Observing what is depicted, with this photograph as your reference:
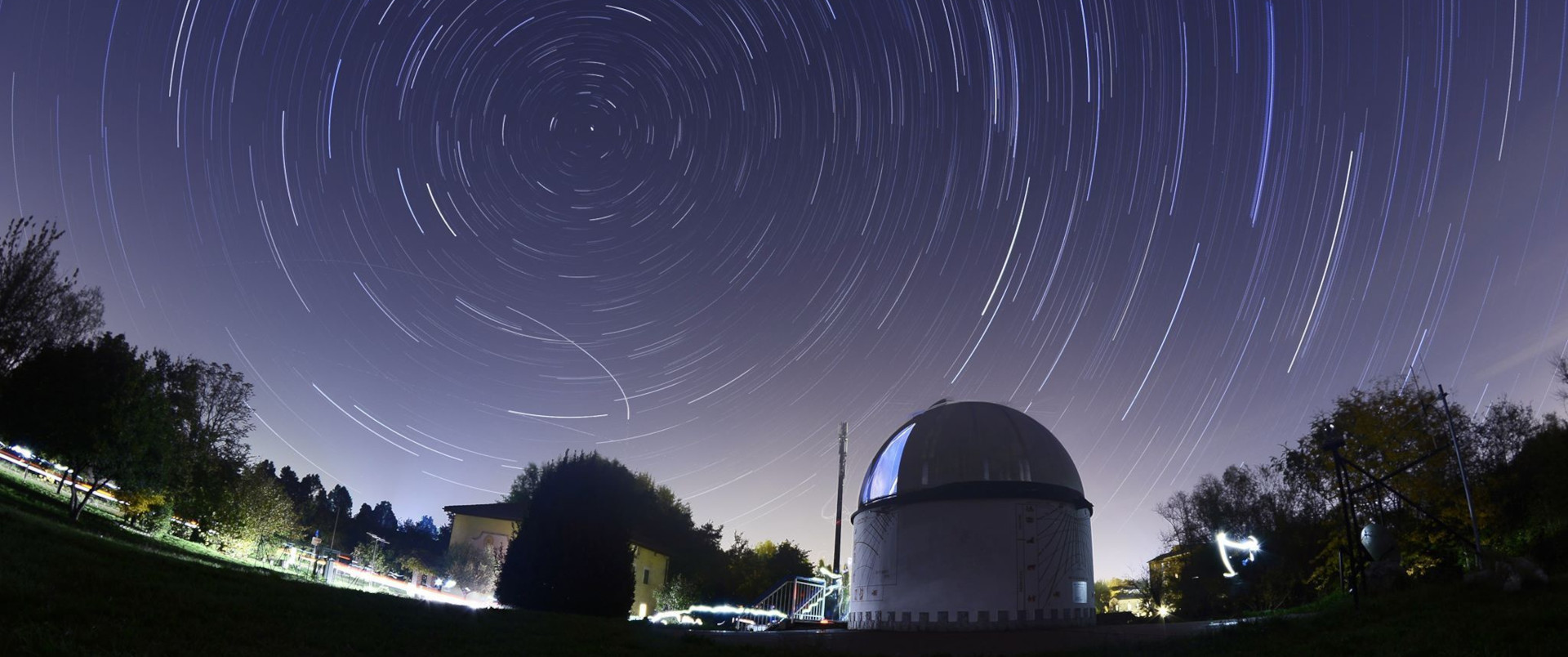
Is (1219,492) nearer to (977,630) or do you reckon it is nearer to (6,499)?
(977,630)

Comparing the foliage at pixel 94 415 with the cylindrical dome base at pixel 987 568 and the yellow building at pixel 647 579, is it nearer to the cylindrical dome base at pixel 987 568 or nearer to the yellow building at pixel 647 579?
the yellow building at pixel 647 579

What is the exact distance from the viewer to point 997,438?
24531 mm

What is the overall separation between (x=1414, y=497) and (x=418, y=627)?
32831 millimetres

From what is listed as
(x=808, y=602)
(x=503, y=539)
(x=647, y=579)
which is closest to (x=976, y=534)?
(x=808, y=602)

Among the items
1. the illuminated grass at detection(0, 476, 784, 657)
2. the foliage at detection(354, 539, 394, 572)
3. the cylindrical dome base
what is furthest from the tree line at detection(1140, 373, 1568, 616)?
the foliage at detection(354, 539, 394, 572)

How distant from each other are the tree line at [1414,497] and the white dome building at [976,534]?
289 inches

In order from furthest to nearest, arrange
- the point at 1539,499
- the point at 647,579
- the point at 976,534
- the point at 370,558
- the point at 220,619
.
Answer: the point at 370,558 < the point at 647,579 < the point at 1539,499 < the point at 976,534 < the point at 220,619

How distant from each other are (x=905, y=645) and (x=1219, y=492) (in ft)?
155

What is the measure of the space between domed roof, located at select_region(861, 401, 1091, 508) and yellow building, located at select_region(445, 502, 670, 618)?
28595 millimetres

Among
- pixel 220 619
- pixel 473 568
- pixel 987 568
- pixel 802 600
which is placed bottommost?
pixel 473 568

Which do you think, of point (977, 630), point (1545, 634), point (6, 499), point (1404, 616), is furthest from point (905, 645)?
point (6, 499)

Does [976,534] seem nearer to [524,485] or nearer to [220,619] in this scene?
[220,619]

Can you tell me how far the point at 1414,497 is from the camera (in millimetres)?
28016

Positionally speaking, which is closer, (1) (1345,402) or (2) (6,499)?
(2) (6,499)
